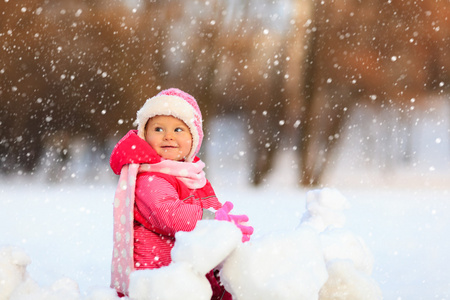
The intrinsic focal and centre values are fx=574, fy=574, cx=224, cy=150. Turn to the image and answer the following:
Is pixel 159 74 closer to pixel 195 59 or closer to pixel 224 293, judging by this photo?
pixel 195 59

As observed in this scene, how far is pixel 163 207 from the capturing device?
1.20 meters

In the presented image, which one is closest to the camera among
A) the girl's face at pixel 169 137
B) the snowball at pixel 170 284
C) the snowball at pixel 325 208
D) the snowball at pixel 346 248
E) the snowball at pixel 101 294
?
the snowball at pixel 170 284

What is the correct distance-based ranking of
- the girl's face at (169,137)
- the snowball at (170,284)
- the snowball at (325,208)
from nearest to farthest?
the snowball at (170,284) < the girl's face at (169,137) < the snowball at (325,208)

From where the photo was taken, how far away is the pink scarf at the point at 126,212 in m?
1.26

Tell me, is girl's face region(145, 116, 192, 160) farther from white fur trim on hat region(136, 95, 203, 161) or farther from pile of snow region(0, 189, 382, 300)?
pile of snow region(0, 189, 382, 300)

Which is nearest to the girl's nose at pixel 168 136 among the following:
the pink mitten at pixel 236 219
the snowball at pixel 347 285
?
the pink mitten at pixel 236 219

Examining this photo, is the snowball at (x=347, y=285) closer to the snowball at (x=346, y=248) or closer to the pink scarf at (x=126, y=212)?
the snowball at (x=346, y=248)

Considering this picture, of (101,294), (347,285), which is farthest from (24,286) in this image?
(347,285)

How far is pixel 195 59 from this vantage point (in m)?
4.19

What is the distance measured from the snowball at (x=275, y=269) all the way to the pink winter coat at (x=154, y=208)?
0.17 metres

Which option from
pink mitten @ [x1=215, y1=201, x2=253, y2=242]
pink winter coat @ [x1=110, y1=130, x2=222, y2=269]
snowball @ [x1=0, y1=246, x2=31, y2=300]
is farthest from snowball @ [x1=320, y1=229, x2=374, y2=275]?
snowball @ [x1=0, y1=246, x2=31, y2=300]

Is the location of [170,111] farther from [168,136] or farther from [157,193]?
[157,193]

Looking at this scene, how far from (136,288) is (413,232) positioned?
246 centimetres

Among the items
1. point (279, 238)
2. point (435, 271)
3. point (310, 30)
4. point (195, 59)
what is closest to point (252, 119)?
point (195, 59)
